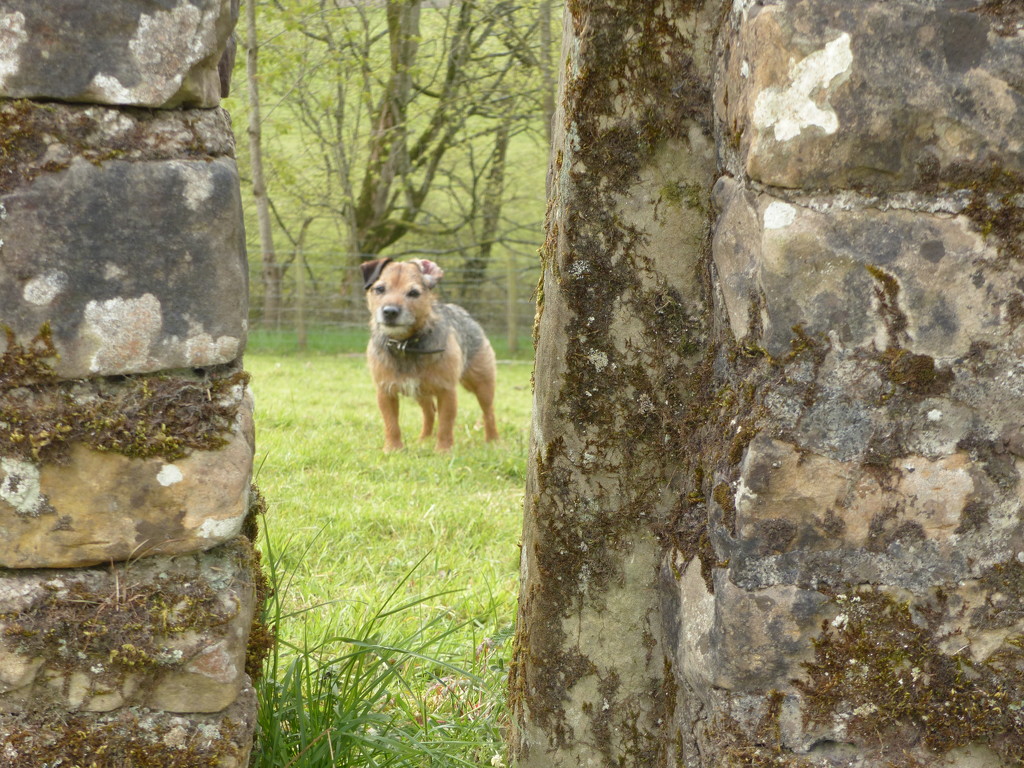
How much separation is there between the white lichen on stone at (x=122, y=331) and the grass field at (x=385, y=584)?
850 mm

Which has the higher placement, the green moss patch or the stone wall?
the stone wall

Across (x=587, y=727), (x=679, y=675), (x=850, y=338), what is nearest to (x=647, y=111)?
(x=850, y=338)

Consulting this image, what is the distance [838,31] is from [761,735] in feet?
4.33

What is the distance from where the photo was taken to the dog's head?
27.3 ft

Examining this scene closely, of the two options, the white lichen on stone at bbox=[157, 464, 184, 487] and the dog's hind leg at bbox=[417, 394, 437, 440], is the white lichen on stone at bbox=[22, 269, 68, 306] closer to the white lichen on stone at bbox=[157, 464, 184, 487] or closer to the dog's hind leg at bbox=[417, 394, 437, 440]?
the white lichen on stone at bbox=[157, 464, 184, 487]

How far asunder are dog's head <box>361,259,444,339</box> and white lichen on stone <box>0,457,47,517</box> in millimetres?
6632

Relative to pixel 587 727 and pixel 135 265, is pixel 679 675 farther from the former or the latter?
pixel 135 265

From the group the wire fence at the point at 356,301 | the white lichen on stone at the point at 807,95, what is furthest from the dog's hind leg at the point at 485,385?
the wire fence at the point at 356,301

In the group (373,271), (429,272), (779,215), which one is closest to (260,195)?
(373,271)

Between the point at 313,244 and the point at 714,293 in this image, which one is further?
the point at 313,244

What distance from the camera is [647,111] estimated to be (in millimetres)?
1857

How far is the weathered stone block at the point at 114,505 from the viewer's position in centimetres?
170

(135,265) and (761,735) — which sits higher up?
(135,265)

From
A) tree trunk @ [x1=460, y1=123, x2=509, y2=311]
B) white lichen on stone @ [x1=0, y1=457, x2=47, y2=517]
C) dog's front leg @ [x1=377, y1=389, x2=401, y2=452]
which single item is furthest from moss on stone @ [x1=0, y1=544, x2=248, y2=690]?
tree trunk @ [x1=460, y1=123, x2=509, y2=311]
